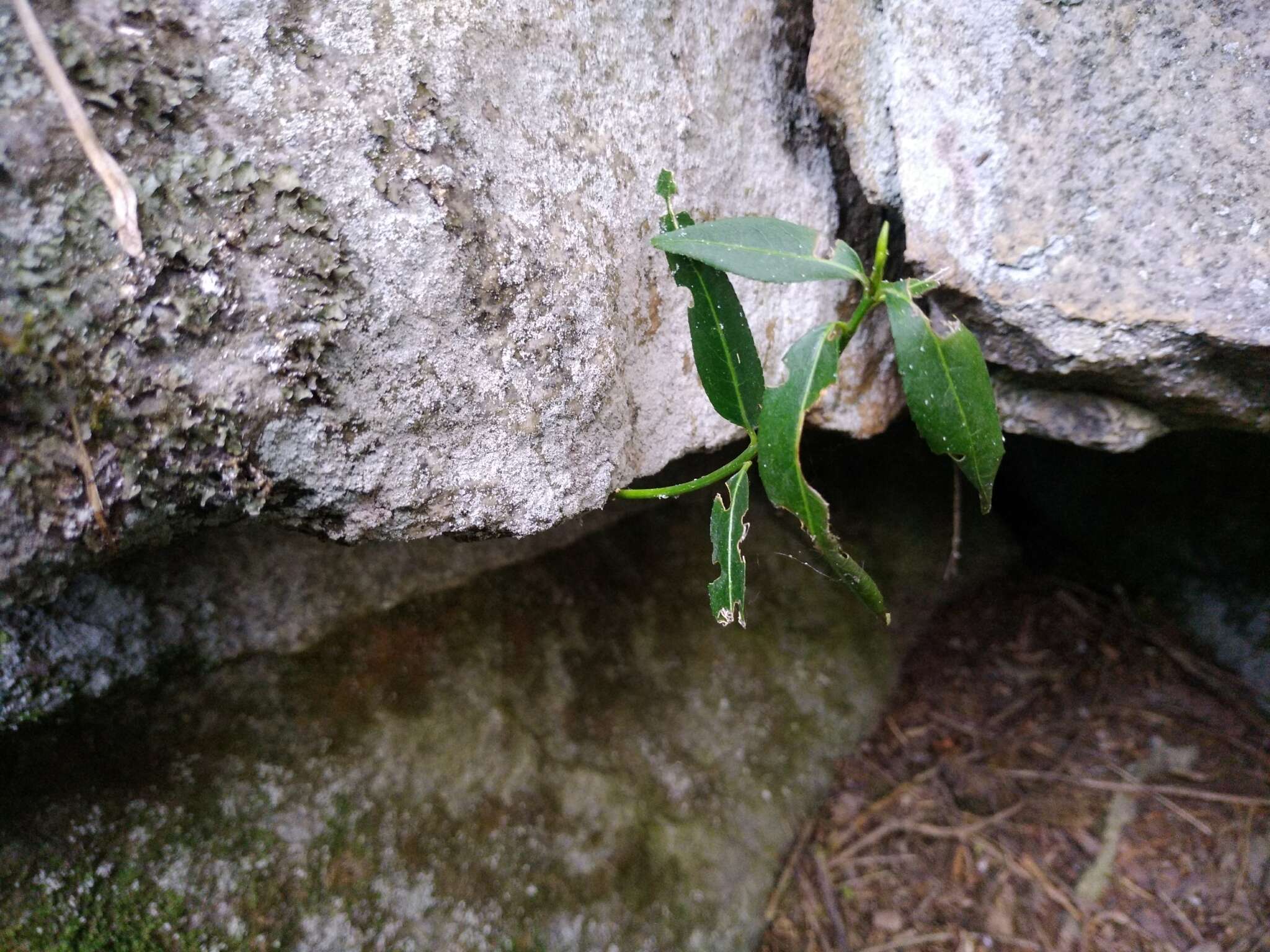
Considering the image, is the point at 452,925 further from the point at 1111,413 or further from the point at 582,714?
the point at 1111,413

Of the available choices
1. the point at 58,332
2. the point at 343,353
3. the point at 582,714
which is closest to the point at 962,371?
the point at 343,353

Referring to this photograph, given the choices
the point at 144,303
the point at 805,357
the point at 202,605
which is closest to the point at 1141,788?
the point at 805,357

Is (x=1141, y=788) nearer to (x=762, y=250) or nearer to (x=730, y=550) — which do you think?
(x=730, y=550)

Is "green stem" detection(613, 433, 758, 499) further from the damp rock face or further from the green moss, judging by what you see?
the green moss

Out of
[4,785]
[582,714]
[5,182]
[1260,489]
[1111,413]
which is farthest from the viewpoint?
[1260,489]

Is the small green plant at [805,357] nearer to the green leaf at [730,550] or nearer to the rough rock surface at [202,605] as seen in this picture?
the green leaf at [730,550]

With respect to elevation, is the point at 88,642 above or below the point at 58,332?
below

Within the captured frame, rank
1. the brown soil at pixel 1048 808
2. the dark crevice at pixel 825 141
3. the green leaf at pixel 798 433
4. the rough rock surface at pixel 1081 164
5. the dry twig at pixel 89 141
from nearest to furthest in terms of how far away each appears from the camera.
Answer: the dry twig at pixel 89 141 → the green leaf at pixel 798 433 → the rough rock surface at pixel 1081 164 → the dark crevice at pixel 825 141 → the brown soil at pixel 1048 808

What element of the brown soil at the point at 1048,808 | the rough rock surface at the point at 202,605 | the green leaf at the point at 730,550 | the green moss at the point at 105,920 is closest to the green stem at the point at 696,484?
the green leaf at the point at 730,550
